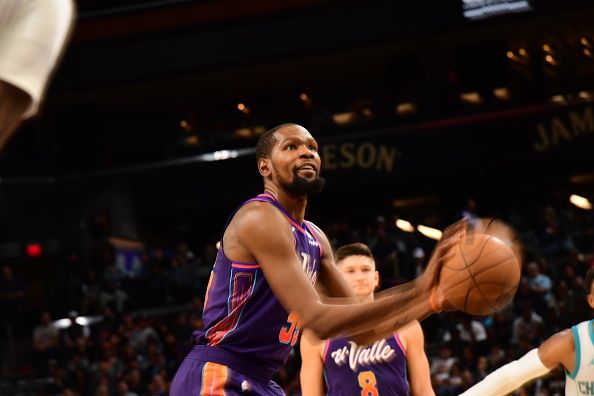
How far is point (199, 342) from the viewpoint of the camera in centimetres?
426

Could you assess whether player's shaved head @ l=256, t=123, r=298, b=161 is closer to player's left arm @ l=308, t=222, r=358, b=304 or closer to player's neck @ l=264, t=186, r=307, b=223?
player's neck @ l=264, t=186, r=307, b=223

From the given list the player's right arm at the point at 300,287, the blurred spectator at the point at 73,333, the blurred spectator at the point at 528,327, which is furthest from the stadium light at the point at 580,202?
the player's right arm at the point at 300,287

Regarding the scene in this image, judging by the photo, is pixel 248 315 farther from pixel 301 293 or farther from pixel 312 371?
pixel 312 371

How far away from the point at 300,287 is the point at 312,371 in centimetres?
275

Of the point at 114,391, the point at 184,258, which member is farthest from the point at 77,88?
the point at 114,391

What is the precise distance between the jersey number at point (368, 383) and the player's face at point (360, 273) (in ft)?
1.63

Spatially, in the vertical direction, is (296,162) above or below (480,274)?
above

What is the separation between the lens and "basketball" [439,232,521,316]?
3.05 m

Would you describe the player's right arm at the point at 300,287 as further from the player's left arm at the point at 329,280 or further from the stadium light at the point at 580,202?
the stadium light at the point at 580,202

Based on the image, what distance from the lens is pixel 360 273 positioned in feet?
20.5

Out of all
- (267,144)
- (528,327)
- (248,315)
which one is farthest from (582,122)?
(248,315)

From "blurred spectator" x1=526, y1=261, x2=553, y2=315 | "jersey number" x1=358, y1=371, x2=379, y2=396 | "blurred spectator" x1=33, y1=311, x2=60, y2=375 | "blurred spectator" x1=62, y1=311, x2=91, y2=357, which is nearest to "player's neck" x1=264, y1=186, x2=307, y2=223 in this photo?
"jersey number" x1=358, y1=371, x2=379, y2=396

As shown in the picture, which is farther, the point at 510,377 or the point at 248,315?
the point at 510,377

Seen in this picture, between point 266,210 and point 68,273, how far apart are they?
15.4 metres
